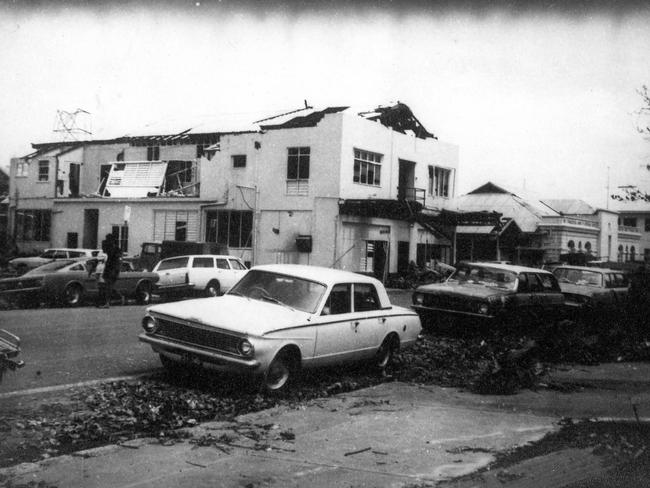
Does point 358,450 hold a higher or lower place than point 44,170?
lower

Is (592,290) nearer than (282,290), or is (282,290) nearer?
(282,290)

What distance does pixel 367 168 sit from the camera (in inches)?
1262

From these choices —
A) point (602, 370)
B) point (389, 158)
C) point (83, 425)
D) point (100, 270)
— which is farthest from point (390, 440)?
point (389, 158)

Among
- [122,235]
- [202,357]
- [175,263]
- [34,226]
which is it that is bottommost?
[202,357]

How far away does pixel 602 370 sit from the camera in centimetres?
1037

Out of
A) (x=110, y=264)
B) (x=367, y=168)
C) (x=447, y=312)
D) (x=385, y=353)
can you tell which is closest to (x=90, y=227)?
(x=367, y=168)

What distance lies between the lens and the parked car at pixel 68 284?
15.5 m

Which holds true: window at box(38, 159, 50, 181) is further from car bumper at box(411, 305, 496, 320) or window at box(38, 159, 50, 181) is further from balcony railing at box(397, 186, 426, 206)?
car bumper at box(411, 305, 496, 320)

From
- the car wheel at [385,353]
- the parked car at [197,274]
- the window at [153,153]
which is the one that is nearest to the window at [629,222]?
the window at [153,153]

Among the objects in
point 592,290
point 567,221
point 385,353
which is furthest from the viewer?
point 567,221

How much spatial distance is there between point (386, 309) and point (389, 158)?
2469 centimetres

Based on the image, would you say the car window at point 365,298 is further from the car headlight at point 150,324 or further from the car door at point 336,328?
the car headlight at point 150,324

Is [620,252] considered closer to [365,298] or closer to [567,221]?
[567,221]

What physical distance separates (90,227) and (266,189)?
10943 millimetres
